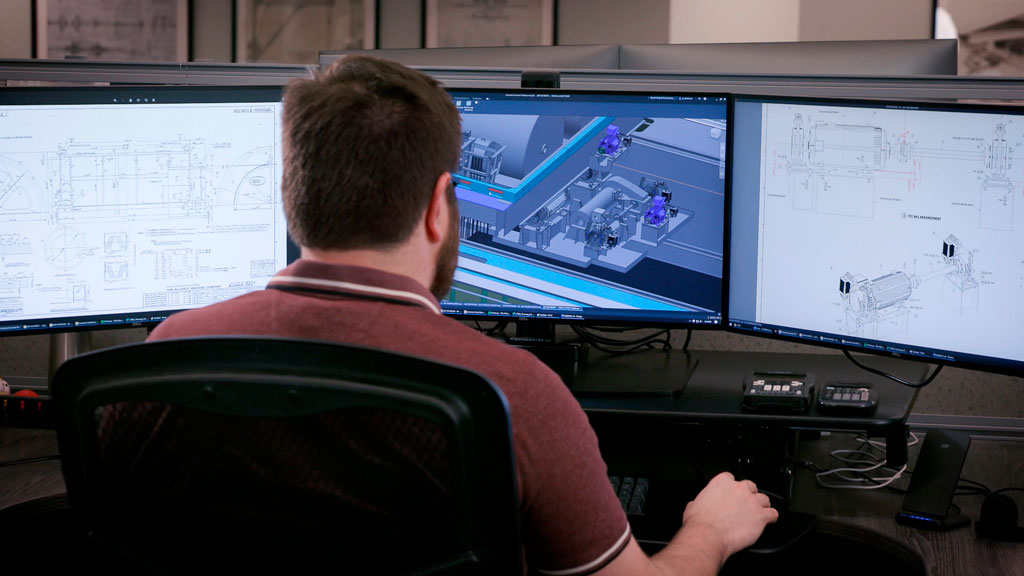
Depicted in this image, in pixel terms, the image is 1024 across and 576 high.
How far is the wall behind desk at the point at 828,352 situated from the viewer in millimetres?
1534

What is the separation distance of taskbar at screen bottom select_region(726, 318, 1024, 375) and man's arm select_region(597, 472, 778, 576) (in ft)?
0.98

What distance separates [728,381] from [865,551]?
0.98 ft

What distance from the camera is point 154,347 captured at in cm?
71

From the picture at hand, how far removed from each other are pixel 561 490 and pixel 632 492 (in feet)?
1.63

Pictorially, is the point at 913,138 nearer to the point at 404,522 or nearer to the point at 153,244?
the point at 404,522

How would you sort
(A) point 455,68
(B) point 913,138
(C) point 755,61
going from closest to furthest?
(B) point 913,138
(A) point 455,68
(C) point 755,61

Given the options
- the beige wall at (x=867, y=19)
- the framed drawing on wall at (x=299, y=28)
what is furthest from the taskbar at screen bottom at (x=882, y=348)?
the framed drawing on wall at (x=299, y=28)

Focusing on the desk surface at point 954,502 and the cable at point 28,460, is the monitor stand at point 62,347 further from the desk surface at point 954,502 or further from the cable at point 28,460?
the desk surface at point 954,502

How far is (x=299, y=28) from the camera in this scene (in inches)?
191

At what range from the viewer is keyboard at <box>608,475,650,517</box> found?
1.23 metres

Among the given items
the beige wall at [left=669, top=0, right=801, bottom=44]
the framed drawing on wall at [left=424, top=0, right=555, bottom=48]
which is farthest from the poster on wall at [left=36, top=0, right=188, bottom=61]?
the beige wall at [left=669, top=0, right=801, bottom=44]

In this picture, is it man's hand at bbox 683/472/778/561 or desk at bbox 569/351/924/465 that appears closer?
man's hand at bbox 683/472/778/561

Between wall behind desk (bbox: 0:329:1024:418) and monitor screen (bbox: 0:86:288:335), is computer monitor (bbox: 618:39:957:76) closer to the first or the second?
wall behind desk (bbox: 0:329:1024:418)

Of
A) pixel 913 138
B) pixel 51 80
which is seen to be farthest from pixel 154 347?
pixel 51 80
